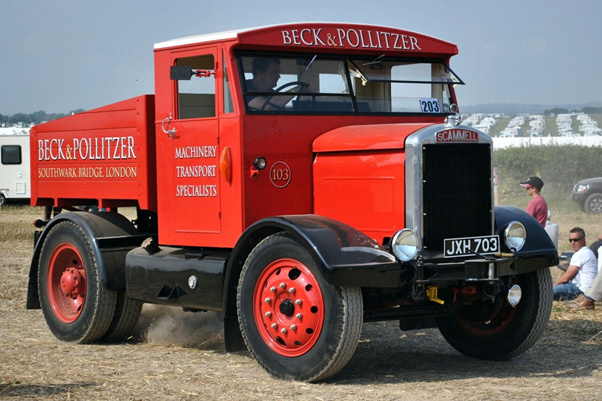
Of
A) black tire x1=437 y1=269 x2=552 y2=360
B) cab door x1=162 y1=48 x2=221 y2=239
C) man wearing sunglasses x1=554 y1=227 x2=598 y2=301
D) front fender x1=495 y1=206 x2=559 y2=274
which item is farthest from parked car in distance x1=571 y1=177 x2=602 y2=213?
cab door x1=162 y1=48 x2=221 y2=239

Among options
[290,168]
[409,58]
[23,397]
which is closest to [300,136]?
[290,168]

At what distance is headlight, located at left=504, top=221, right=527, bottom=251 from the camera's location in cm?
711

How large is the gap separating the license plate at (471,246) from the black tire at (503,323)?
1.82ft

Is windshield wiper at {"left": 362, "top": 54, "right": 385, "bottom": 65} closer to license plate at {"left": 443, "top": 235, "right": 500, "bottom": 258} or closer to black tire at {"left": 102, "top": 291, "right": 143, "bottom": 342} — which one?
license plate at {"left": 443, "top": 235, "right": 500, "bottom": 258}

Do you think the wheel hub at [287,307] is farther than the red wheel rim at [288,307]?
Yes

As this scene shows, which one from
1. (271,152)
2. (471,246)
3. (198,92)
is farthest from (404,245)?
(198,92)

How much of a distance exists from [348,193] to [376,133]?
0.49m

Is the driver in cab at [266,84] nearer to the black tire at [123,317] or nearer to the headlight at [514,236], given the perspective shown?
the headlight at [514,236]

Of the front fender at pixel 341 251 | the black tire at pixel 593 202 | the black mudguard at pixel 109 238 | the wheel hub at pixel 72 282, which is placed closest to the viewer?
the front fender at pixel 341 251

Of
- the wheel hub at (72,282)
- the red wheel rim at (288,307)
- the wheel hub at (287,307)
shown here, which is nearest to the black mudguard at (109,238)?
the wheel hub at (72,282)

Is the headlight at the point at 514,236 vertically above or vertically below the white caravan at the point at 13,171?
below

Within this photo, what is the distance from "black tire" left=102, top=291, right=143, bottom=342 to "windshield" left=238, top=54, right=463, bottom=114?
2.33 metres

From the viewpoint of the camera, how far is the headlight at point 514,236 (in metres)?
7.11

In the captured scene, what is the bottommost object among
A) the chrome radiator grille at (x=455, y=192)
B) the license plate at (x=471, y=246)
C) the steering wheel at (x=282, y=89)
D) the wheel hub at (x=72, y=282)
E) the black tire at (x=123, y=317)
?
the black tire at (x=123, y=317)
